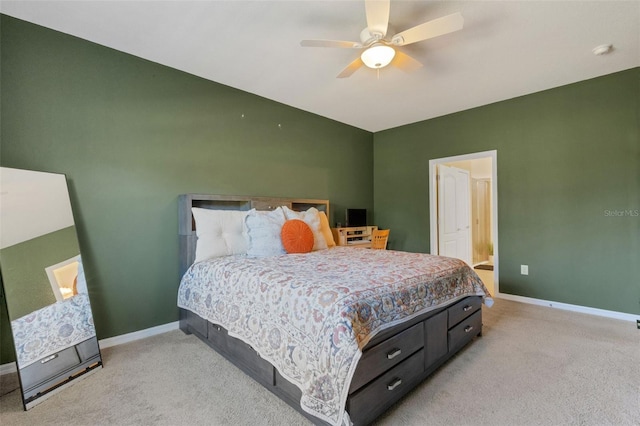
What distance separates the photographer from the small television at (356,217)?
4477 millimetres

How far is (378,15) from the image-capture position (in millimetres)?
1817

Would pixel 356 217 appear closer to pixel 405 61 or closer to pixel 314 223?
pixel 314 223

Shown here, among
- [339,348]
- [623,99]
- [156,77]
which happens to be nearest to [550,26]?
[623,99]

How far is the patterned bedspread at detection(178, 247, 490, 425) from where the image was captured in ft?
4.48

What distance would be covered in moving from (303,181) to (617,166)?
3.54m

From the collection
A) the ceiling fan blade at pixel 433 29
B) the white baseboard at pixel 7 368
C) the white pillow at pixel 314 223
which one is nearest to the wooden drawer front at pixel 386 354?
the white pillow at pixel 314 223

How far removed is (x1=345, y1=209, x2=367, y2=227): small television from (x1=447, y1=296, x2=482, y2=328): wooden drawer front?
225 centimetres

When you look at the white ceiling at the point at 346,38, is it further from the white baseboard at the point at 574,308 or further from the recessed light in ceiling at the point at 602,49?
the white baseboard at the point at 574,308

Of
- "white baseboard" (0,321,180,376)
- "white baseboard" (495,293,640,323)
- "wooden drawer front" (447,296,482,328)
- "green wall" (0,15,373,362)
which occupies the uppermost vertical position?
"green wall" (0,15,373,362)

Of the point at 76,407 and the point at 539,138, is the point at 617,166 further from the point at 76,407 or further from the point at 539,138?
the point at 76,407

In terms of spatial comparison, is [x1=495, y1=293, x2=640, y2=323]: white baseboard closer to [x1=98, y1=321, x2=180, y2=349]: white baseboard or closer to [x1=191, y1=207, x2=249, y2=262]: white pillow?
[x1=191, y1=207, x2=249, y2=262]: white pillow

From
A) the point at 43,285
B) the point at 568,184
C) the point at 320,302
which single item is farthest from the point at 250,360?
the point at 568,184

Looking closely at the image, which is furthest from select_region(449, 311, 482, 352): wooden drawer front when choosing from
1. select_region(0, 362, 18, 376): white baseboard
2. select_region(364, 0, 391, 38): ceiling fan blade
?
select_region(0, 362, 18, 376): white baseboard

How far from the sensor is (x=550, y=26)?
224 centimetres
